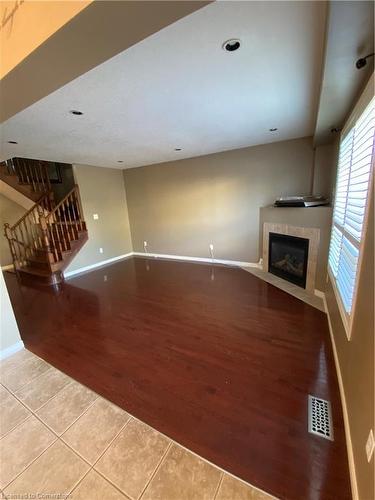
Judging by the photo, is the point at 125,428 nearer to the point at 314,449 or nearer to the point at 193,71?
the point at 314,449

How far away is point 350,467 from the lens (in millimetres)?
1193

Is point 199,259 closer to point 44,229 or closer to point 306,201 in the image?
point 306,201

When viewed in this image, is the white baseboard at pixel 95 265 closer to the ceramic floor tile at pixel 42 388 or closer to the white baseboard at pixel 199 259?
the white baseboard at pixel 199 259

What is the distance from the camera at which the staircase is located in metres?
4.43

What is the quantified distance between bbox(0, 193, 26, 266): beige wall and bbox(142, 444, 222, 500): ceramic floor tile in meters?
6.55

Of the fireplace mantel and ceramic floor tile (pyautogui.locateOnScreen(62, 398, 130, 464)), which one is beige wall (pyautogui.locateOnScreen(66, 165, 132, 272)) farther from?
the fireplace mantel

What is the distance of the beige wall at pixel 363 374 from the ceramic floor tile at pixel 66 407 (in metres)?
1.74

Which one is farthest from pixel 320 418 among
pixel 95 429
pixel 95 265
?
pixel 95 265

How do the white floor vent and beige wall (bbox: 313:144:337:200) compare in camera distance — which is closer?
the white floor vent

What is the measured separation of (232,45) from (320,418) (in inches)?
99.4

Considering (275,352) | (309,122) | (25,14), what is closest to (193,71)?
(25,14)

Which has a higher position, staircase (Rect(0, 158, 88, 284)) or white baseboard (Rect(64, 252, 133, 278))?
staircase (Rect(0, 158, 88, 284))

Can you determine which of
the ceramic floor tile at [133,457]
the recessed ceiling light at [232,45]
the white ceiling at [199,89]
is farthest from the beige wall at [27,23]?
the ceramic floor tile at [133,457]

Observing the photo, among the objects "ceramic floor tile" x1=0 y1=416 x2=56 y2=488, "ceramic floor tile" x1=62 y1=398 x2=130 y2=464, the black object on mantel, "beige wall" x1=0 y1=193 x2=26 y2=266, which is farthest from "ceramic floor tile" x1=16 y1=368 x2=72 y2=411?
"beige wall" x1=0 y1=193 x2=26 y2=266
